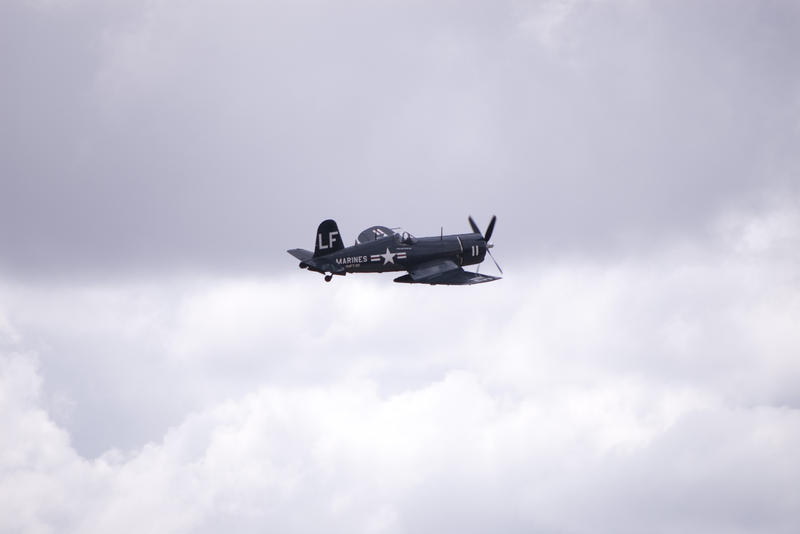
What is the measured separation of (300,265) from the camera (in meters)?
67.1

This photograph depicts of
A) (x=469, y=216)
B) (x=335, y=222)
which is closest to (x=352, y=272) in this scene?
(x=335, y=222)

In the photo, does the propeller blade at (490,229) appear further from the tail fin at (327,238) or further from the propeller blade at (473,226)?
the tail fin at (327,238)

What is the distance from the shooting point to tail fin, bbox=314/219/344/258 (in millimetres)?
67312

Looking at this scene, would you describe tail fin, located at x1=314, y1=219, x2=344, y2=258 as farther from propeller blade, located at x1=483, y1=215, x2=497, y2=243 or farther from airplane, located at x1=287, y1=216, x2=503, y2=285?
propeller blade, located at x1=483, y1=215, x2=497, y2=243

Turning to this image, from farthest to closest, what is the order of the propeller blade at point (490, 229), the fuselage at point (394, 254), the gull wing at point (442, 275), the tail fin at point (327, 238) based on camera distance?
the propeller blade at point (490, 229), the fuselage at point (394, 254), the tail fin at point (327, 238), the gull wing at point (442, 275)

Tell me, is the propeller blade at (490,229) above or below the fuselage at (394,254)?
above

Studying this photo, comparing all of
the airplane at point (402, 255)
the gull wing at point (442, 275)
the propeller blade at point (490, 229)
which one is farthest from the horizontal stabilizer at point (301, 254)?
the propeller blade at point (490, 229)

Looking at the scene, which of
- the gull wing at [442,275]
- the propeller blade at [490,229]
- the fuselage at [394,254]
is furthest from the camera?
the propeller blade at [490,229]

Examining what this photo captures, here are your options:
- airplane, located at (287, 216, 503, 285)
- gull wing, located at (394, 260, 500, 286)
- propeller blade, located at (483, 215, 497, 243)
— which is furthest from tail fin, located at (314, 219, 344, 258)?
propeller blade, located at (483, 215, 497, 243)

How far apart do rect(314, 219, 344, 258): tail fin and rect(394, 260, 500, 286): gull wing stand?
5.05 metres

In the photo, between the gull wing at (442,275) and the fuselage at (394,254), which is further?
the fuselage at (394,254)

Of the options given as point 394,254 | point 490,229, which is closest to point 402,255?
point 394,254

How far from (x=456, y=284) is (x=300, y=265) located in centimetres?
1110

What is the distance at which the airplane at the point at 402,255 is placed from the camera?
67312 millimetres
